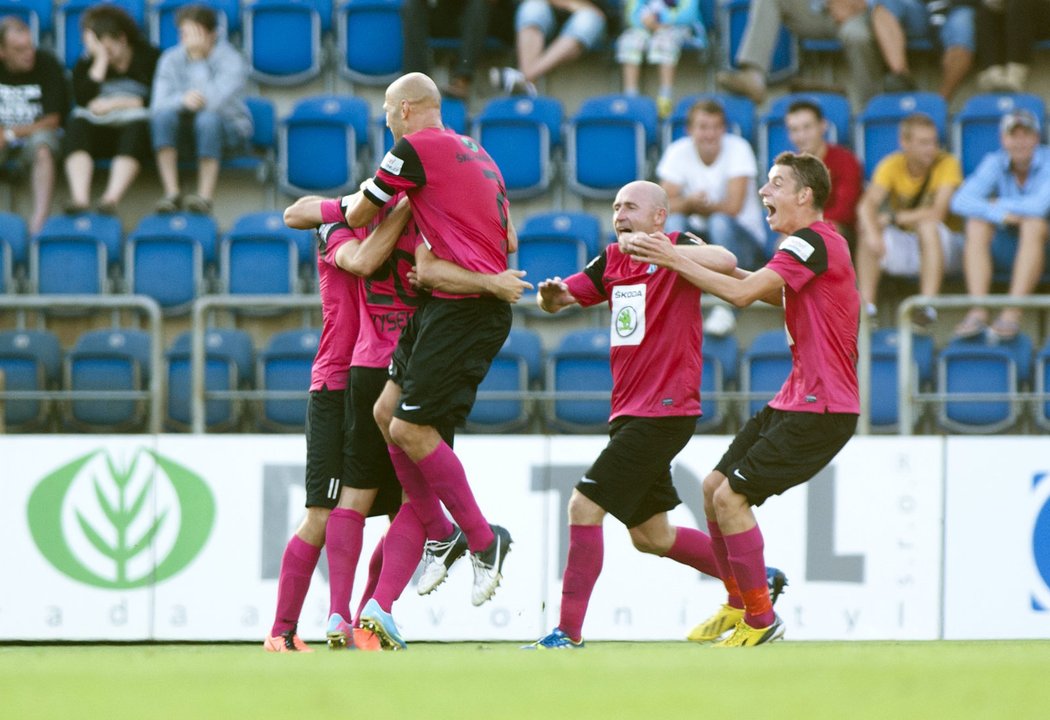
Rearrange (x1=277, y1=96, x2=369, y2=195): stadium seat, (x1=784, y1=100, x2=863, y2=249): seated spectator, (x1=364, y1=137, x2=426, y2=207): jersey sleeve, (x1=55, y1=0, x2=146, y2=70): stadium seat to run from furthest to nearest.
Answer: (x1=55, y1=0, x2=146, y2=70): stadium seat
(x1=277, y1=96, x2=369, y2=195): stadium seat
(x1=784, y1=100, x2=863, y2=249): seated spectator
(x1=364, y1=137, x2=426, y2=207): jersey sleeve

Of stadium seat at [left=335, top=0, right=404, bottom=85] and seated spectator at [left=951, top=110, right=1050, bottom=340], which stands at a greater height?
stadium seat at [left=335, top=0, right=404, bottom=85]

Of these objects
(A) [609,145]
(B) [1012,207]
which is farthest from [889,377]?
(A) [609,145]

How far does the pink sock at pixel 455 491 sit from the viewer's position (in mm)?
6199

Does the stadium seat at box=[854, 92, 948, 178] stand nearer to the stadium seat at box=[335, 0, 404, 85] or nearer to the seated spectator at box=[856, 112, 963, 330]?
the seated spectator at box=[856, 112, 963, 330]

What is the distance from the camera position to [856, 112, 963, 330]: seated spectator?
10094mm

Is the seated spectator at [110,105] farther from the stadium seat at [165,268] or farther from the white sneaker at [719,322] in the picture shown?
the white sneaker at [719,322]

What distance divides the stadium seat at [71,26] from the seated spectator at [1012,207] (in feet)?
20.9

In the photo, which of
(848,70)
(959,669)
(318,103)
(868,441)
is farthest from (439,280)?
(848,70)

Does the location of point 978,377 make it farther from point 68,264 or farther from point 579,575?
point 68,264

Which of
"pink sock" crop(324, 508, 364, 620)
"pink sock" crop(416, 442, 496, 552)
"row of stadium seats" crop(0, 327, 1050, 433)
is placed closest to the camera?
"pink sock" crop(416, 442, 496, 552)

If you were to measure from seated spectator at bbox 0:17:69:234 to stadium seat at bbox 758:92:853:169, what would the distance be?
5.00 metres

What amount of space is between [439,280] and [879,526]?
3.45 metres

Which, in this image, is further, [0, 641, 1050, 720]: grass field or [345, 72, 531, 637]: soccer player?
[345, 72, 531, 637]: soccer player

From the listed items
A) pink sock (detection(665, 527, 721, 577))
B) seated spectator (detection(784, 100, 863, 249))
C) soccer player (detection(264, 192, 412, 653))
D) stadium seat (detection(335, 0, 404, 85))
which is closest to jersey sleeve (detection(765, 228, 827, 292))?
pink sock (detection(665, 527, 721, 577))
